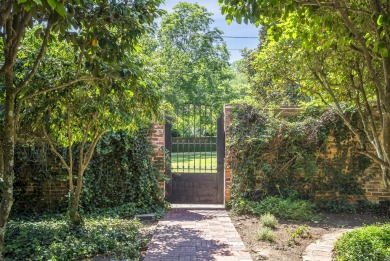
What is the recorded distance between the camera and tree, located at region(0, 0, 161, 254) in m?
2.69

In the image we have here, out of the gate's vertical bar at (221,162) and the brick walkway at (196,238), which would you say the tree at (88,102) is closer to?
the brick walkway at (196,238)

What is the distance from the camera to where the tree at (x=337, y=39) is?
2.44 meters

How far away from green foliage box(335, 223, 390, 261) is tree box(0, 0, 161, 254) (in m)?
2.86

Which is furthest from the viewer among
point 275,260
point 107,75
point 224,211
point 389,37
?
point 224,211

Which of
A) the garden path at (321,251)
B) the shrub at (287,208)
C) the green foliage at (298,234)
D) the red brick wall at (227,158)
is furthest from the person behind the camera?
the red brick wall at (227,158)

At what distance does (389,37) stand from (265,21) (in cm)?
95

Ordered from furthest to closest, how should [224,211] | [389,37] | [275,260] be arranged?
[224,211], [275,260], [389,37]

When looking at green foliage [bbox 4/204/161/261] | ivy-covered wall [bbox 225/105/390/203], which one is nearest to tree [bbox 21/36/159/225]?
green foliage [bbox 4/204/161/261]

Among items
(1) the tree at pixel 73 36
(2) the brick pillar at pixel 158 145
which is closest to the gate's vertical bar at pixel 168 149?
(2) the brick pillar at pixel 158 145

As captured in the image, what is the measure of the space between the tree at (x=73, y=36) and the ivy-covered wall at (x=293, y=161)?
379 centimetres

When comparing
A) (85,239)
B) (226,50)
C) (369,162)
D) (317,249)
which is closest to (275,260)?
(317,249)

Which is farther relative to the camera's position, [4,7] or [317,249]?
[317,249]

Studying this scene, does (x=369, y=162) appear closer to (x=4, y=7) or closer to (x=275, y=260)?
(x=275, y=260)

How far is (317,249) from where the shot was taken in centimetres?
395
